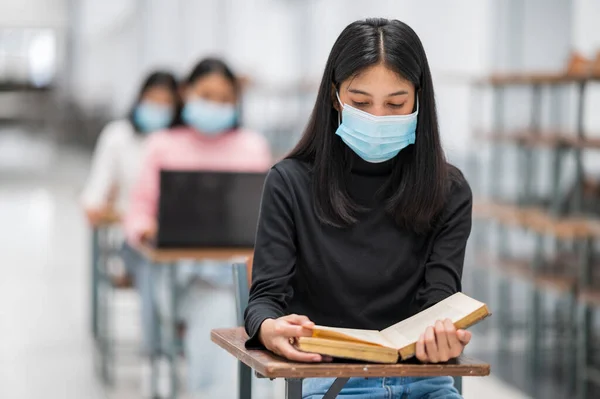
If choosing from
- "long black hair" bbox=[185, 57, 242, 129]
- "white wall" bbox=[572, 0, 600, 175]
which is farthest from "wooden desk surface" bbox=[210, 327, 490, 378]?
"white wall" bbox=[572, 0, 600, 175]

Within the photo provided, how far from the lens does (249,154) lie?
5.00 m

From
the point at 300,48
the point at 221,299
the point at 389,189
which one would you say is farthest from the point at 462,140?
the point at 389,189

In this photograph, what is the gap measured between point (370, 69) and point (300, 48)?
884cm

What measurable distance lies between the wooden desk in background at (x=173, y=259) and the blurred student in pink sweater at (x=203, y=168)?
0.24ft

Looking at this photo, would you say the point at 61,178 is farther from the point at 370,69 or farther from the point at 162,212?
the point at 370,69

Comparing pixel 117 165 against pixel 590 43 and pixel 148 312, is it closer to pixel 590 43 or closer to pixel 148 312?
pixel 148 312

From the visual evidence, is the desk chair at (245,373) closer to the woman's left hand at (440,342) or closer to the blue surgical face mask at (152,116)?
the woman's left hand at (440,342)

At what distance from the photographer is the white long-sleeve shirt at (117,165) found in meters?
5.81

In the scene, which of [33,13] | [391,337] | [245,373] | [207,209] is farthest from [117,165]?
[33,13]

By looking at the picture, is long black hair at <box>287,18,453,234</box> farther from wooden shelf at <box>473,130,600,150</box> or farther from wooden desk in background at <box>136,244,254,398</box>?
wooden shelf at <box>473,130,600,150</box>

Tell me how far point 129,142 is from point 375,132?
149 inches

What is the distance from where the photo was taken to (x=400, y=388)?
2.17m

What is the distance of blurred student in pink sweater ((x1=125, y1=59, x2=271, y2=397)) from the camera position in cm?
439

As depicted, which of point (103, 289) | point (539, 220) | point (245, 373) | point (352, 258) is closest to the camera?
point (352, 258)
